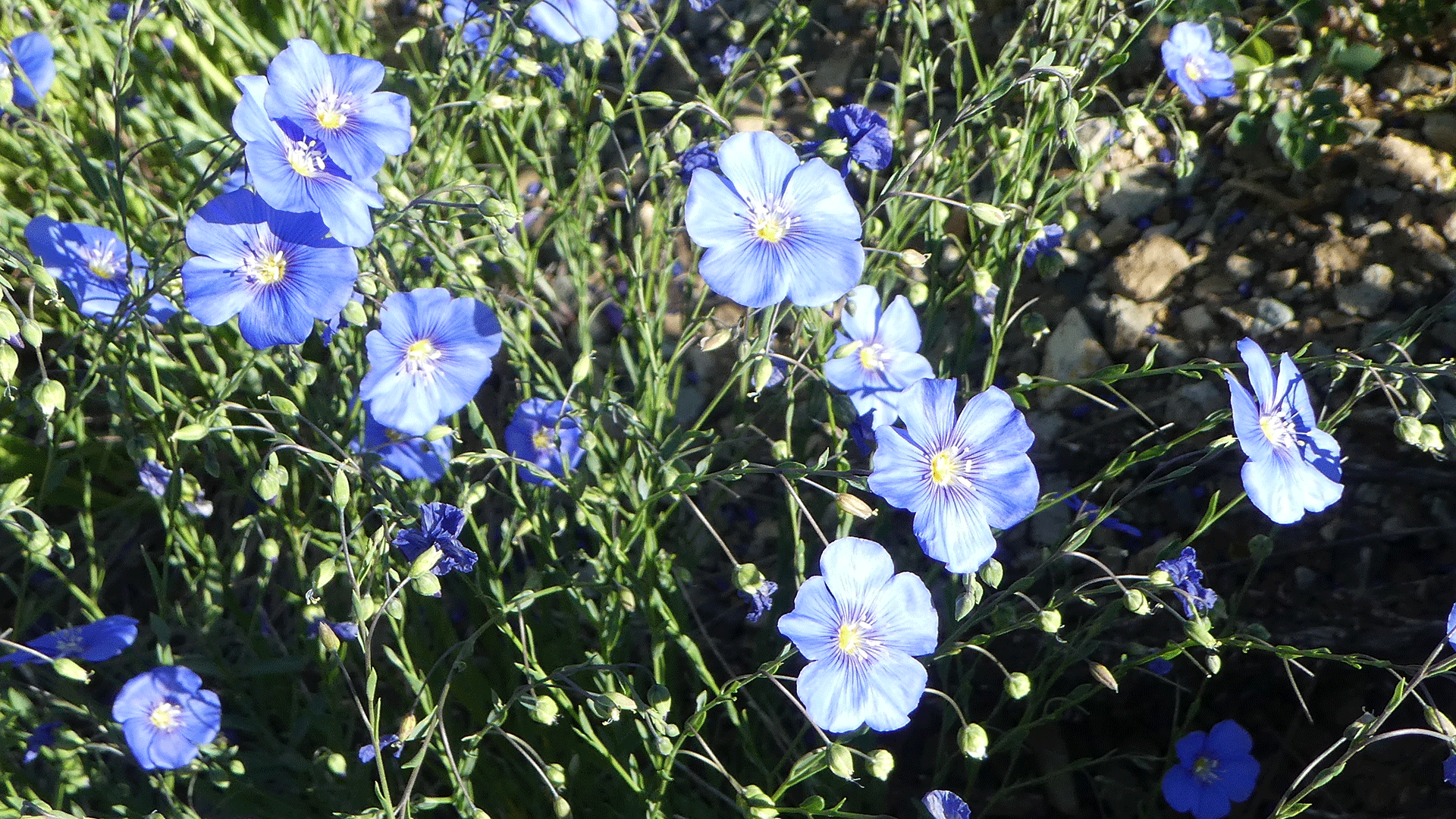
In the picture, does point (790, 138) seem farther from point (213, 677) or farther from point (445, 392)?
point (213, 677)

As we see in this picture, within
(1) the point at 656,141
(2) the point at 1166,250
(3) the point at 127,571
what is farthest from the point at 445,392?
(2) the point at 1166,250

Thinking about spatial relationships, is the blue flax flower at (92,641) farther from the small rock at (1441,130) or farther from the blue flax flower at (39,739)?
the small rock at (1441,130)

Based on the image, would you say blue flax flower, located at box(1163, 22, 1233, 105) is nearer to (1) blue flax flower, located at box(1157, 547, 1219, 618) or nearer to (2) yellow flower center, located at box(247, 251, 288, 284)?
(1) blue flax flower, located at box(1157, 547, 1219, 618)

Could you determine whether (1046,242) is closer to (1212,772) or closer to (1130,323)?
(1130,323)

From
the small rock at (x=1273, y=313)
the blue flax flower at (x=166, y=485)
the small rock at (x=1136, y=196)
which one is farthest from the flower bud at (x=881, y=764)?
the small rock at (x=1136, y=196)

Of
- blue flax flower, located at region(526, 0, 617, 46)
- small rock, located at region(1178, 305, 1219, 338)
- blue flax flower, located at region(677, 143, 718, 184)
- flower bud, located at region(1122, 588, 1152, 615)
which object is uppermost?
blue flax flower, located at region(526, 0, 617, 46)

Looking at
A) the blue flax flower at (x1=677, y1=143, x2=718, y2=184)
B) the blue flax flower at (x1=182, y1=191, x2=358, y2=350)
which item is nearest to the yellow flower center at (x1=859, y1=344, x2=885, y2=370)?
the blue flax flower at (x1=677, y1=143, x2=718, y2=184)
